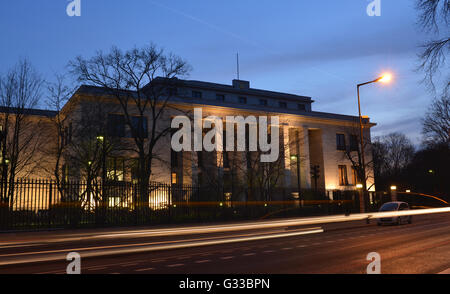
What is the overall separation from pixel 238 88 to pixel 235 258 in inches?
2377

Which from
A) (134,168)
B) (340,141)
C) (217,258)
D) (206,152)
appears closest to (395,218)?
(217,258)

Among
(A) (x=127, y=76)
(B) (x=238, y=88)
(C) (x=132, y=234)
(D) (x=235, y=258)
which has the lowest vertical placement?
(D) (x=235, y=258)

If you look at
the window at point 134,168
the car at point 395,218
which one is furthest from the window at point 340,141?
the window at point 134,168

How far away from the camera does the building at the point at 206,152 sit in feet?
109

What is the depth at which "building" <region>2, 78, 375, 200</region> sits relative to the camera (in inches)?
1310

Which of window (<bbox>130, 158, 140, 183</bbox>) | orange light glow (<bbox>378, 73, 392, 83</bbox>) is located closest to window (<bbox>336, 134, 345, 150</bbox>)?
window (<bbox>130, 158, 140, 183</bbox>)

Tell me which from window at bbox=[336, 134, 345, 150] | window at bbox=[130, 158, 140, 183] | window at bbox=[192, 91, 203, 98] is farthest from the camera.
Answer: window at bbox=[192, 91, 203, 98]

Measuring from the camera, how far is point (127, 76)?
34.9 metres

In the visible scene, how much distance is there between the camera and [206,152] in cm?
4906

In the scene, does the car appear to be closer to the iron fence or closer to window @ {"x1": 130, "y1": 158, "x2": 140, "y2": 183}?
the iron fence

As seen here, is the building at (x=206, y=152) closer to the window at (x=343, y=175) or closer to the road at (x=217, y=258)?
the window at (x=343, y=175)
